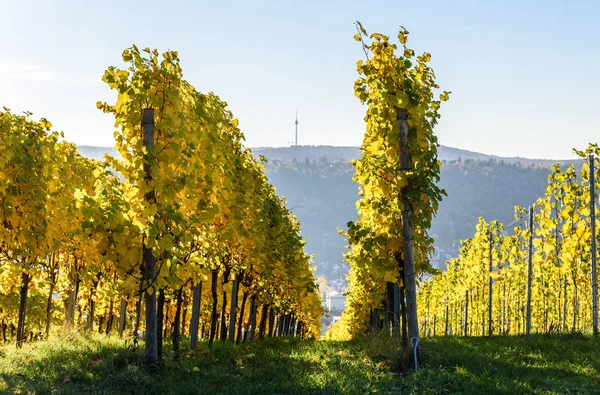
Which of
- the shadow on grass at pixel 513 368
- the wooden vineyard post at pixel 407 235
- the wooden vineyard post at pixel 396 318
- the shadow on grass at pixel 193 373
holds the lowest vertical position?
the shadow on grass at pixel 193 373

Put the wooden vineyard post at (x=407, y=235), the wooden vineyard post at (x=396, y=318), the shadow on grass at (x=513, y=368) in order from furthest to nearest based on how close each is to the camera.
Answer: the wooden vineyard post at (x=396, y=318) < the wooden vineyard post at (x=407, y=235) < the shadow on grass at (x=513, y=368)

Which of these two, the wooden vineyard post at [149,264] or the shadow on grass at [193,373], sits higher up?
the wooden vineyard post at [149,264]

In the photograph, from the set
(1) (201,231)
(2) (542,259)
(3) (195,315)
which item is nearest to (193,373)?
(1) (201,231)

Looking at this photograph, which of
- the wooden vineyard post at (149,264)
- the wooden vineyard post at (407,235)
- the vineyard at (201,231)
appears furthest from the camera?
the wooden vineyard post at (407,235)

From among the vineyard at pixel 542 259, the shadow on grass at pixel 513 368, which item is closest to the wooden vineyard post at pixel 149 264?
the shadow on grass at pixel 513 368

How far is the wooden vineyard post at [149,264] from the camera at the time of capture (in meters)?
7.86

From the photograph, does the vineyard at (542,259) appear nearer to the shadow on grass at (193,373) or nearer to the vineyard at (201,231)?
the vineyard at (201,231)

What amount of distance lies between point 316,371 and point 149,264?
2.98 metres

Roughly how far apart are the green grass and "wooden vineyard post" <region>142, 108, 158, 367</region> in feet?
0.98

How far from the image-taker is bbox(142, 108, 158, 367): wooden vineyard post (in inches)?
310

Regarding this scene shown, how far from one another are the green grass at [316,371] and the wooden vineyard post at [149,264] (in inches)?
11.7

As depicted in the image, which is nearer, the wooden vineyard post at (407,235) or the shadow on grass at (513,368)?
the shadow on grass at (513,368)

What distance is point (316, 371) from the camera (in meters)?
8.30

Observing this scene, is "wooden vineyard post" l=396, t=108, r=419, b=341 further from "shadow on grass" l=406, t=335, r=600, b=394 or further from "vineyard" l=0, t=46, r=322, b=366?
"vineyard" l=0, t=46, r=322, b=366
